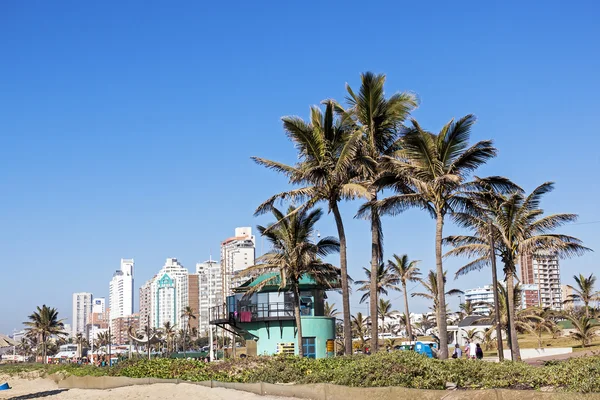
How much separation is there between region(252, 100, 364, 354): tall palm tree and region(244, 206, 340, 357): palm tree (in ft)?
23.0

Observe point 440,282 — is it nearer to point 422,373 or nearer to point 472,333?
point 422,373

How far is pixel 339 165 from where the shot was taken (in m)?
26.5

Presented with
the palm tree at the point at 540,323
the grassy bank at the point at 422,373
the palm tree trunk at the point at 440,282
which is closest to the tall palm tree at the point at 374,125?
the palm tree trunk at the point at 440,282

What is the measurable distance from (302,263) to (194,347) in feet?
490

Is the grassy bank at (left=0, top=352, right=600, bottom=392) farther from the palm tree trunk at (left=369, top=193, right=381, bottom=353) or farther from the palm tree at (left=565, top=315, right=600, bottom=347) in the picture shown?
the palm tree at (left=565, top=315, right=600, bottom=347)

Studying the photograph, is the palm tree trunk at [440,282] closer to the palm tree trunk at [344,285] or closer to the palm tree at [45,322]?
the palm tree trunk at [344,285]

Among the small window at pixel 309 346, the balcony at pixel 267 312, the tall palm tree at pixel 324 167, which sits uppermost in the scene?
the tall palm tree at pixel 324 167

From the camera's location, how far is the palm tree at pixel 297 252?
3534cm

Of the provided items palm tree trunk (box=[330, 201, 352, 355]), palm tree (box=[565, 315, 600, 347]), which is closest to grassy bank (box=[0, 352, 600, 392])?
palm tree trunk (box=[330, 201, 352, 355])

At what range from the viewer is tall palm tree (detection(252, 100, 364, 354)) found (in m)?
27.4

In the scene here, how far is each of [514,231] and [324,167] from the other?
924 centimetres

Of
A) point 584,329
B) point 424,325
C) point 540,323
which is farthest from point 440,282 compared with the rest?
point 424,325

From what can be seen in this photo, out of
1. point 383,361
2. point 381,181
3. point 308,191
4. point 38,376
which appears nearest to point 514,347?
point 381,181

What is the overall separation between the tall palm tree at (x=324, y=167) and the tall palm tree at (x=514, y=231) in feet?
17.1
